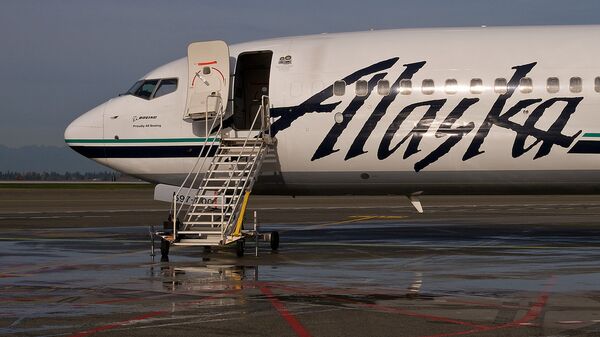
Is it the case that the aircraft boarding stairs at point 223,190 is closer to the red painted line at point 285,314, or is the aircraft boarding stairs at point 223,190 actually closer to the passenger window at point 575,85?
the red painted line at point 285,314

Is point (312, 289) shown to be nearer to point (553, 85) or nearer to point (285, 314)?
point (285, 314)

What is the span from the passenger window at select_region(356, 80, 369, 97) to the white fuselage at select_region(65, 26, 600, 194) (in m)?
0.03

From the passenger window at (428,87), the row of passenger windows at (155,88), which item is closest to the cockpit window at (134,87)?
the row of passenger windows at (155,88)

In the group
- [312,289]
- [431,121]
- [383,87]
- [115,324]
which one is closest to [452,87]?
[431,121]

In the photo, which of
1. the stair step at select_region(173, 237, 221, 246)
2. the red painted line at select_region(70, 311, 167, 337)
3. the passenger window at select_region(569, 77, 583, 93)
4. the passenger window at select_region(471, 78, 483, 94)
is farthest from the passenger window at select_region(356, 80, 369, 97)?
the red painted line at select_region(70, 311, 167, 337)

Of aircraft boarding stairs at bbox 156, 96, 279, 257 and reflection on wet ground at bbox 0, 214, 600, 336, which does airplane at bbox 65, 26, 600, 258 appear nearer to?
aircraft boarding stairs at bbox 156, 96, 279, 257

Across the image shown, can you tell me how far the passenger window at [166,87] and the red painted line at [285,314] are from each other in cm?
1144

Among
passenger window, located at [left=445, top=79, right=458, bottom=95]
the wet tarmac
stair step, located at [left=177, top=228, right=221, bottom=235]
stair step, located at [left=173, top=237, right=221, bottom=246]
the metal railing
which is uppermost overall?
passenger window, located at [left=445, top=79, right=458, bottom=95]

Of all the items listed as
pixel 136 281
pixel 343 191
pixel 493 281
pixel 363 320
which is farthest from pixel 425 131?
pixel 363 320

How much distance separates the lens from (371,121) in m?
26.0

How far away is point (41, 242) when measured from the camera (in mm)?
30234

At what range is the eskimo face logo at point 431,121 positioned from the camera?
2530 centimetres

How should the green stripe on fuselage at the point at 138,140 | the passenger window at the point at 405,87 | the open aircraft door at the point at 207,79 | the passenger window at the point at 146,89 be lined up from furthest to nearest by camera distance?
the passenger window at the point at 146,89 → the green stripe on fuselage at the point at 138,140 → the open aircraft door at the point at 207,79 → the passenger window at the point at 405,87

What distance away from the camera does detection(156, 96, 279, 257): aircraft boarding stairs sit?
24047 mm
